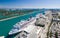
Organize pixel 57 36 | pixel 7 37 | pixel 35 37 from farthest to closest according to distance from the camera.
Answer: pixel 57 36
pixel 7 37
pixel 35 37

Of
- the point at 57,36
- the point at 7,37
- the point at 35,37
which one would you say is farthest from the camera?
the point at 57,36

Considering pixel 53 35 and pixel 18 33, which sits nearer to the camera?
pixel 18 33

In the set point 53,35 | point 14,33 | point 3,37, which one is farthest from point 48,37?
point 3,37

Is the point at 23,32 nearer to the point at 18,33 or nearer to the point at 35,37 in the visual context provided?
the point at 18,33

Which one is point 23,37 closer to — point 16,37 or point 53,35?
point 16,37

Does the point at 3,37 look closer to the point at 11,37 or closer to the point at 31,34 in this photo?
the point at 11,37

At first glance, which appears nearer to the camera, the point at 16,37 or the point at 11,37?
the point at 16,37

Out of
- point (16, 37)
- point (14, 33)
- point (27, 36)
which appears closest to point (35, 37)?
point (27, 36)
